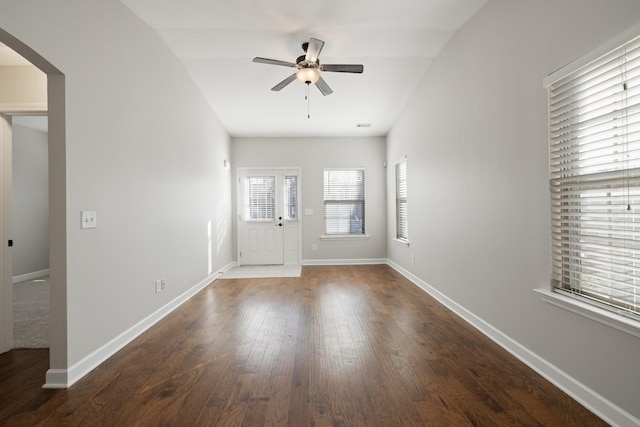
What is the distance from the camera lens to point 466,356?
2.53 meters

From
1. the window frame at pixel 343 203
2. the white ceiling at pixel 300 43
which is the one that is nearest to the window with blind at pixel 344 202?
the window frame at pixel 343 203

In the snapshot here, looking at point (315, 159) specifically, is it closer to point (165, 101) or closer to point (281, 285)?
point (281, 285)

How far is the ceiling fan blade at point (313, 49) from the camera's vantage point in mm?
3160

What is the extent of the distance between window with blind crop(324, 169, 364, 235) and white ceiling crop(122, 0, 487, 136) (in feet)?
5.14

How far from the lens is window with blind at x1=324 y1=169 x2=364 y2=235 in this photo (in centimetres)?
715

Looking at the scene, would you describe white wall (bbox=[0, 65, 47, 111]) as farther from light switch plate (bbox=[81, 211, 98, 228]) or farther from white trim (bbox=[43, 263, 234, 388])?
white trim (bbox=[43, 263, 234, 388])

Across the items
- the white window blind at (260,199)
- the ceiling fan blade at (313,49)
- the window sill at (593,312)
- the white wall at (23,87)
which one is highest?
the ceiling fan blade at (313,49)

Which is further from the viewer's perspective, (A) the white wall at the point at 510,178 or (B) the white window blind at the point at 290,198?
(B) the white window blind at the point at 290,198

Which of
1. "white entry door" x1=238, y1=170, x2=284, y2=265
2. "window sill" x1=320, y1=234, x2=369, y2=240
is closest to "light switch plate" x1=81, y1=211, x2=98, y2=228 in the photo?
"white entry door" x1=238, y1=170, x2=284, y2=265

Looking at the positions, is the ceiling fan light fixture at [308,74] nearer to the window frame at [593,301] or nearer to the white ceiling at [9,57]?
the window frame at [593,301]

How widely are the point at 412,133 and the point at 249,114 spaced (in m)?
2.93

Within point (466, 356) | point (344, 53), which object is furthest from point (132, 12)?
point (466, 356)

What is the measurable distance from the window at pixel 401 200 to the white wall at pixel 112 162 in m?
3.71

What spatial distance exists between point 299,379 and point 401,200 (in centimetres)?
452
